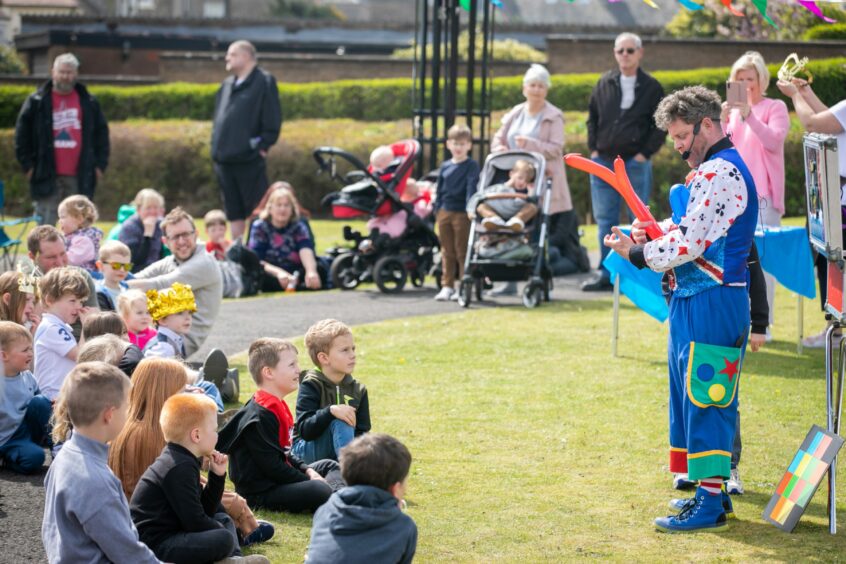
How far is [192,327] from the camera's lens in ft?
28.9

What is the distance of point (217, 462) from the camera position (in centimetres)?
514

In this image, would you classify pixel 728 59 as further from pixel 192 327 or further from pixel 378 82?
pixel 192 327

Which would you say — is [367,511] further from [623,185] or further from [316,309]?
[316,309]

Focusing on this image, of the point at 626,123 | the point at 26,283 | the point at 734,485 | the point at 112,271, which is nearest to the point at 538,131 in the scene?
the point at 626,123

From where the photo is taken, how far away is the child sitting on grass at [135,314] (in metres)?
7.41

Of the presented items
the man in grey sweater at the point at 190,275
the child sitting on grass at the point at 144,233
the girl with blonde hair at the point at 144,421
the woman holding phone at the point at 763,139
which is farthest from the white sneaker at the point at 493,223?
the girl with blonde hair at the point at 144,421

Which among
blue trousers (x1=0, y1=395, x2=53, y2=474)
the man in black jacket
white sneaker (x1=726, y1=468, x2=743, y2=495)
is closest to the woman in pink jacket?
the man in black jacket

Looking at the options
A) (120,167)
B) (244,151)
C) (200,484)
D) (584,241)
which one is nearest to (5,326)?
(200,484)

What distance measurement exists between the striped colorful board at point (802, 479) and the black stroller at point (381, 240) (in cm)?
770

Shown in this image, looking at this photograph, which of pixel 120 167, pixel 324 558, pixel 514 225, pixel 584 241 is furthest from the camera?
pixel 120 167

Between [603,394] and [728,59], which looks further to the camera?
[728,59]

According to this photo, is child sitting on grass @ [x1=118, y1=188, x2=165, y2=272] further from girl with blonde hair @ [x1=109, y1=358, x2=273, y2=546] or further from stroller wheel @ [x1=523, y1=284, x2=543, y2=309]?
girl with blonde hair @ [x1=109, y1=358, x2=273, y2=546]

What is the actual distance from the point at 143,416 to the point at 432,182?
974 centimetres

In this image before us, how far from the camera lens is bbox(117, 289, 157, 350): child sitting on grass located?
7.41 m
